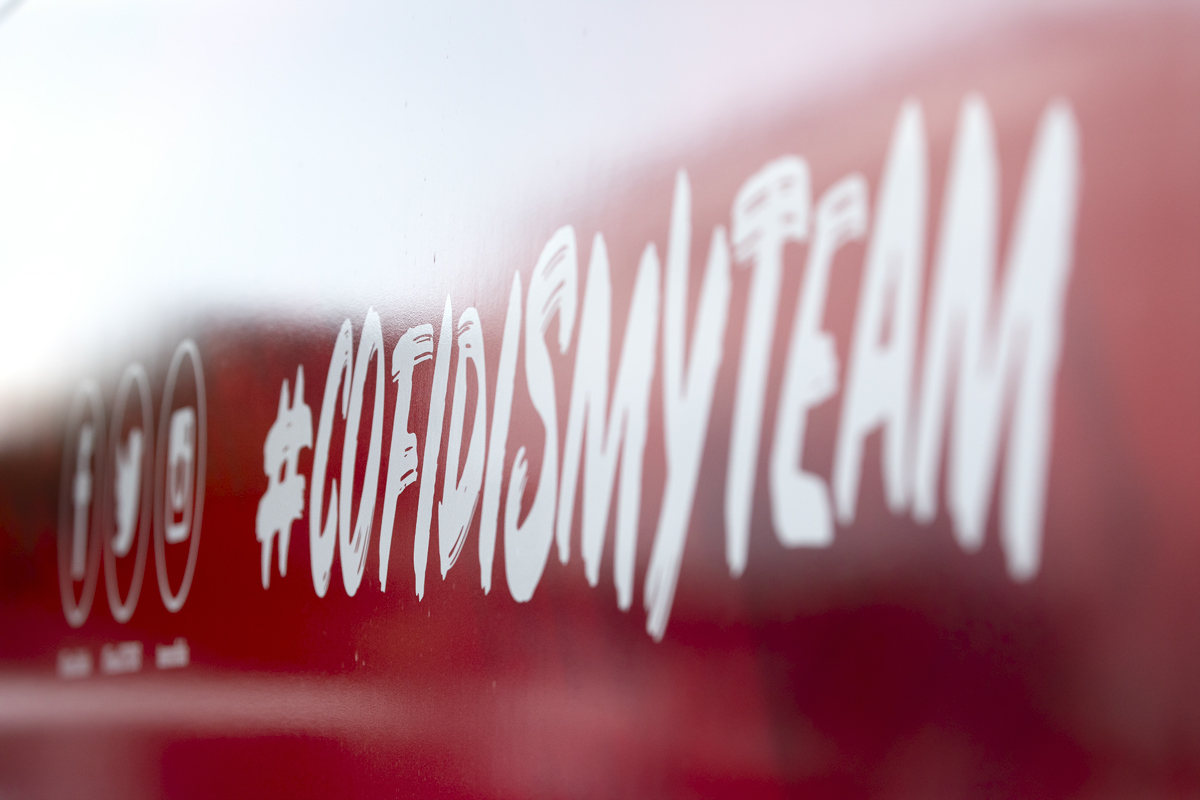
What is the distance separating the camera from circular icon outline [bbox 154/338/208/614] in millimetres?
1887

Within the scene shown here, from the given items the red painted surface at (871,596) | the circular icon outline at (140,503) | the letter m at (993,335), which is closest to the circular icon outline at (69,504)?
the circular icon outline at (140,503)

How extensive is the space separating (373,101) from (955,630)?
109 centimetres

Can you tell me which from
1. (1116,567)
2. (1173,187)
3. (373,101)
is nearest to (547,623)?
(1116,567)

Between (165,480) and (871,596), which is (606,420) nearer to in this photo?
(871,596)

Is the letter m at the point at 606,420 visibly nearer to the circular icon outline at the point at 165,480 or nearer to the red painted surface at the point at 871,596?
the red painted surface at the point at 871,596

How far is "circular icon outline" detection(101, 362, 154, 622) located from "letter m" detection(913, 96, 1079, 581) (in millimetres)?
1695

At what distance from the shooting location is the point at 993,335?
718 mm

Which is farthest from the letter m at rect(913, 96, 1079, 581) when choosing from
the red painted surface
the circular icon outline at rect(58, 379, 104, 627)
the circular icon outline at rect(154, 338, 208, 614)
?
the circular icon outline at rect(58, 379, 104, 627)

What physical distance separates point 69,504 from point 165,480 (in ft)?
1.78

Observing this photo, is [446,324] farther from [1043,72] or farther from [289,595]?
[1043,72]

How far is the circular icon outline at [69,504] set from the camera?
2.29 m

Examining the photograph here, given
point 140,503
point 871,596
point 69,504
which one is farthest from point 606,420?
point 69,504

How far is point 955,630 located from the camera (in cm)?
73

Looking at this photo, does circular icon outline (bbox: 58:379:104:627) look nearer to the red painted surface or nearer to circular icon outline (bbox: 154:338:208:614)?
circular icon outline (bbox: 154:338:208:614)
